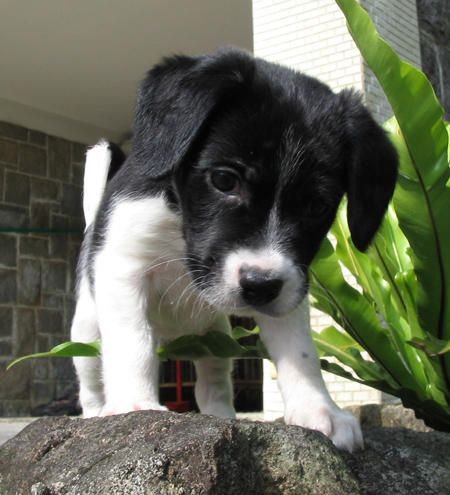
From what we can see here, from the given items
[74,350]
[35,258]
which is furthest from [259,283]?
[35,258]

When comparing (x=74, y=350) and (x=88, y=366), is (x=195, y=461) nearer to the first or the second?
(x=74, y=350)

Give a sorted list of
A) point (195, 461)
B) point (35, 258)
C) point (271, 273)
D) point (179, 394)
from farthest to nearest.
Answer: point (35, 258)
point (179, 394)
point (271, 273)
point (195, 461)

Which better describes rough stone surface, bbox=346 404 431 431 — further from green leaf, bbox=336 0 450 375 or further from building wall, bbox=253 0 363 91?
building wall, bbox=253 0 363 91

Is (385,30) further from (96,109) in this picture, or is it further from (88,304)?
(96,109)

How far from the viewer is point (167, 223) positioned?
83.0 inches

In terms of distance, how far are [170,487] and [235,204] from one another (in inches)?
28.2

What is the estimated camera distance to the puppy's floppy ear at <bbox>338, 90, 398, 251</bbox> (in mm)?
2041

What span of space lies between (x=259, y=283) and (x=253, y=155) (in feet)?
1.09

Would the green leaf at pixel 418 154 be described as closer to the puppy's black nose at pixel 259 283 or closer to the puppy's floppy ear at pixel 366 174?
the puppy's floppy ear at pixel 366 174

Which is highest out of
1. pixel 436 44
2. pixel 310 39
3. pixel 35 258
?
pixel 436 44

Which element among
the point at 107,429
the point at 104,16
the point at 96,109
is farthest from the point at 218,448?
the point at 96,109

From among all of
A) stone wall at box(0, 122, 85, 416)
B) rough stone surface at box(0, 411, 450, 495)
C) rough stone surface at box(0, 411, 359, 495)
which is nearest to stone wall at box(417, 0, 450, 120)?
rough stone surface at box(0, 411, 450, 495)

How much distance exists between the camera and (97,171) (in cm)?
301

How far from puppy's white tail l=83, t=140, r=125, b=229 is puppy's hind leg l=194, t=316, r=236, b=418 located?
69 cm
